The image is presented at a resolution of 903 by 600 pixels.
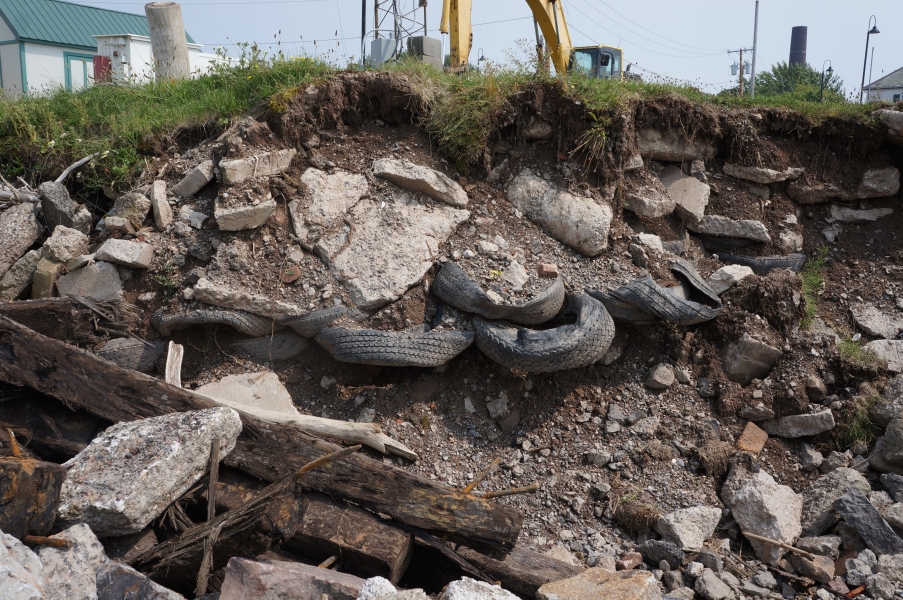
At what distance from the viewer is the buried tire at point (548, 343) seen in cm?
421

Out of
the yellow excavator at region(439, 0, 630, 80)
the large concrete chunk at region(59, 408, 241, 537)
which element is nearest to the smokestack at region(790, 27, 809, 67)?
the yellow excavator at region(439, 0, 630, 80)

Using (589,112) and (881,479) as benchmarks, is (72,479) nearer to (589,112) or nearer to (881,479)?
(589,112)

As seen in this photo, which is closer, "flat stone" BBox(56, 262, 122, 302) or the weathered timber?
the weathered timber

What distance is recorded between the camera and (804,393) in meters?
4.54

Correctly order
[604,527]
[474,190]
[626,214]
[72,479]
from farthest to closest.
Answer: [626,214], [474,190], [604,527], [72,479]

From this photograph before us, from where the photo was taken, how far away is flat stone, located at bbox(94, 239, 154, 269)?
4.46 metres

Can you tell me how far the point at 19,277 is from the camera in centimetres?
463

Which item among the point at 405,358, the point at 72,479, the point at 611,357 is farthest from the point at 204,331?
the point at 611,357

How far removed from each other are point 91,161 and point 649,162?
A: 14.5ft

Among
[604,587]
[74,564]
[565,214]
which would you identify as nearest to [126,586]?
[74,564]

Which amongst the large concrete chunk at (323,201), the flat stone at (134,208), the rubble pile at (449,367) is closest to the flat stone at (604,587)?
the rubble pile at (449,367)

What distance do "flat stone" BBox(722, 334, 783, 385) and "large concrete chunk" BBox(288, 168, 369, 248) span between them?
2.85 metres

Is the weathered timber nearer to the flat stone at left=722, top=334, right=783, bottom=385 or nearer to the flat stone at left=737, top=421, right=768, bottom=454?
the flat stone at left=737, top=421, right=768, bottom=454

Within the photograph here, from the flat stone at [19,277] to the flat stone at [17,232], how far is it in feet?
Answer: 0.23
